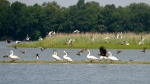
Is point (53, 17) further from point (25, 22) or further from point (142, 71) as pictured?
point (142, 71)

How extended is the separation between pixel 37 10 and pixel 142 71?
8049 cm

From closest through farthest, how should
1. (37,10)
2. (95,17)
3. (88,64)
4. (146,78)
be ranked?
1. (146,78)
2. (88,64)
3. (95,17)
4. (37,10)

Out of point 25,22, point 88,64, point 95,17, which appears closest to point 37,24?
point 25,22

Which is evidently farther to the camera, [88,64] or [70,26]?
[70,26]

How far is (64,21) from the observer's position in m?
112

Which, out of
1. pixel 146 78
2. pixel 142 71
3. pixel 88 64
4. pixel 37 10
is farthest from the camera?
pixel 37 10

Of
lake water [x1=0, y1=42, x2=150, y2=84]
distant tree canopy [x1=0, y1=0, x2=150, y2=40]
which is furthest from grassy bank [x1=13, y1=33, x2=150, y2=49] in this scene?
distant tree canopy [x1=0, y1=0, x2=150, y2=40]

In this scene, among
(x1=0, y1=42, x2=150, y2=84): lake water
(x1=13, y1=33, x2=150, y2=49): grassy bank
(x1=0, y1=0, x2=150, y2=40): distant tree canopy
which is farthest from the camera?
(x1=0, y1=0, x2=150, y2=40): distant tree canopy

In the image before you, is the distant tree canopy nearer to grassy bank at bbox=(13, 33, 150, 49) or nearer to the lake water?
grassy bank at bbox=(13, 33, 150, 49)

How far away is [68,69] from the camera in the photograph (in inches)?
1543

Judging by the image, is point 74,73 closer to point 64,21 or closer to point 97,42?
point 97,42

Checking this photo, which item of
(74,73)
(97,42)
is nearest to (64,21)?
(97,42)

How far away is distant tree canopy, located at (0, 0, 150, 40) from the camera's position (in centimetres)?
10550

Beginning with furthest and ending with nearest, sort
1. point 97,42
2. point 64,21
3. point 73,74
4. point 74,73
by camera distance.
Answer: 1. point 64,21
2. point 97,42
3. point 74,73
4. point 73,74
